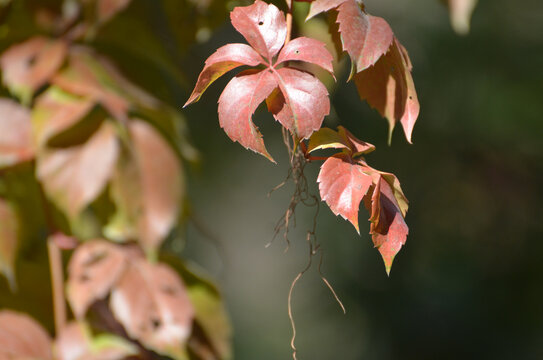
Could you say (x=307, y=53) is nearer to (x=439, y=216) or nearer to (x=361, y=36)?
(x=361, y=36)

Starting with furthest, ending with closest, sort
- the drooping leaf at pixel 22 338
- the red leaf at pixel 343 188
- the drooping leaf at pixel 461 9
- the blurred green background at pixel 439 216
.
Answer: the blurred green background at pixel 439 216 → the drooping leaf at pixel 461 9 → the drooping leaf at pixel 22 338 → the red leaf at pixel 343 188

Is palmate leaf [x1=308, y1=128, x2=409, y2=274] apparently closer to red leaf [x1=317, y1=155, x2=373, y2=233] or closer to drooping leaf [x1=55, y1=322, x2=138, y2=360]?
red leaf [x1=317, y1=155, x2=373, y2=233]

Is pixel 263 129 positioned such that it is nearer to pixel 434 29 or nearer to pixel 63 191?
pixel 434 29

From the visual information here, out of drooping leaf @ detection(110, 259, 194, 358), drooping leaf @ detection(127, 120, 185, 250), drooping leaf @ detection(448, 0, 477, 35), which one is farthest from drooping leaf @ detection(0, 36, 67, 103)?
drooping leaf @ detection(448, 0, 477, 35)

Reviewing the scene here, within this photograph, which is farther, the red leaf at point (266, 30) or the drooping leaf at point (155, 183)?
the drooping leaf at point (155, 183)

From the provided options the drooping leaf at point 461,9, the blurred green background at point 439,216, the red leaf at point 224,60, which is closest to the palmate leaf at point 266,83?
the red leaf at point 224,60

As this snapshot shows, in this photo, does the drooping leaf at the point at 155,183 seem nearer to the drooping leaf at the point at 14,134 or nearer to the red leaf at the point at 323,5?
the drooping leaf at the point at 14,134
